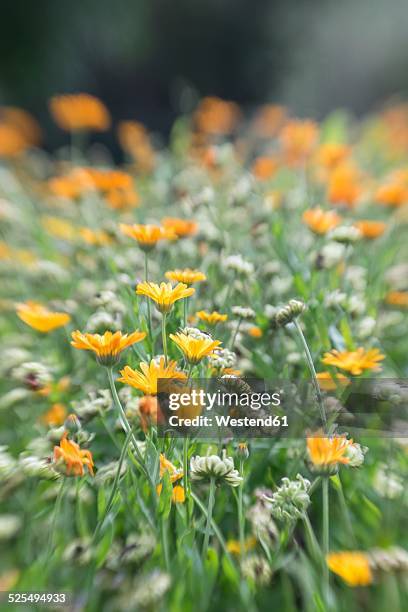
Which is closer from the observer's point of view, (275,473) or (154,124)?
(275,473)

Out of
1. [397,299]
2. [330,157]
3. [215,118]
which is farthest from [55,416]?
[215,118]

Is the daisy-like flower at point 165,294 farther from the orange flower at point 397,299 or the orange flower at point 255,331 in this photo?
the orange flower at point 397,299

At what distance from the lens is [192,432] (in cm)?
79

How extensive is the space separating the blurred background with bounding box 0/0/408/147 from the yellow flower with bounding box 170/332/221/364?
414cm

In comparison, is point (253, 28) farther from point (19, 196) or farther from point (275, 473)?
point (275, 473)

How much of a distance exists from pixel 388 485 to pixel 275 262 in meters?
0.54

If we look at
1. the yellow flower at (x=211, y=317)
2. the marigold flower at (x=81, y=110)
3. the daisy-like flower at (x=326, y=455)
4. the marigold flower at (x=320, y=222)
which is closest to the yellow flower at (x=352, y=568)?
the daisy-like flower at (x=326, y=455)

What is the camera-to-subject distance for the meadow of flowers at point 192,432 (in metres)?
0.79

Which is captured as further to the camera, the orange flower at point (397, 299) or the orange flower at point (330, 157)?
the orange flower at point (330, 157)

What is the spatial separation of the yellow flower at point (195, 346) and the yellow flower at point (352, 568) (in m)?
0.30

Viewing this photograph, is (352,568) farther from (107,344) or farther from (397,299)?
(397,299)

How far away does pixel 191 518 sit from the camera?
0.81m

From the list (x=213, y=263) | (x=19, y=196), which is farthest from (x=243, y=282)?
(x=19, y=196)

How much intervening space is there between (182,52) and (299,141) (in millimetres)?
3708
